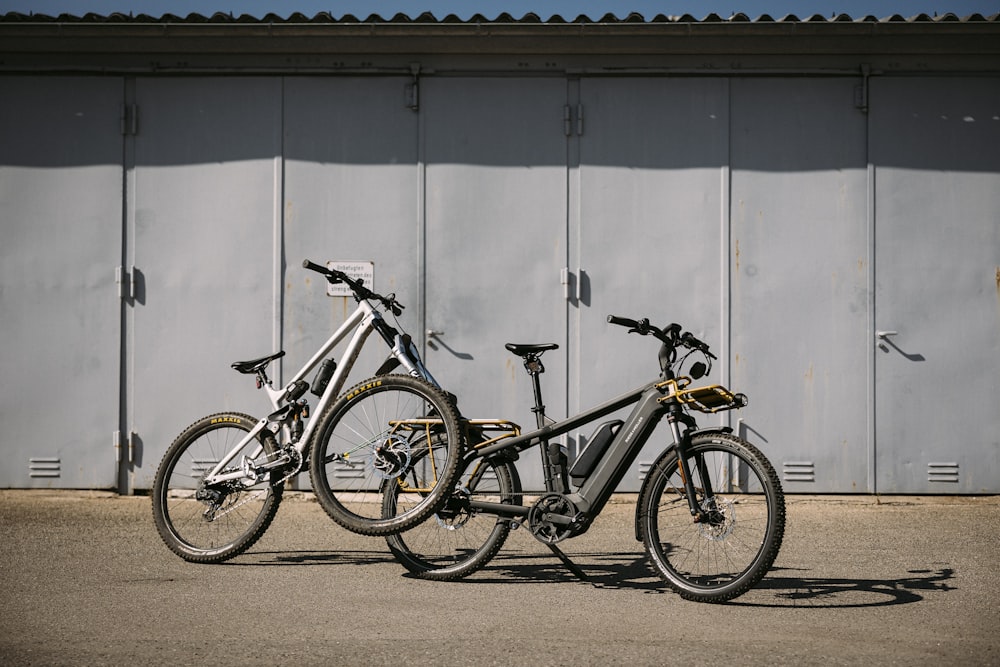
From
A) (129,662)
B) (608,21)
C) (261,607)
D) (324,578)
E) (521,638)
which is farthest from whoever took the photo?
(608,21)

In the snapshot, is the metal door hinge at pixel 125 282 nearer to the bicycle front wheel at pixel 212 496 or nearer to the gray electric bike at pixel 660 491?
the bicycle front wheel at pixel 212 496

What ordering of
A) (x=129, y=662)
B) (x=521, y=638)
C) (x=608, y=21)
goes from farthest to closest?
1. (x=608, y=21)
2. (x=521, y=638)
3. (x=129, y=662)

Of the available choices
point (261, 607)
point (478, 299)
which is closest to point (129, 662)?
point (261, 607)

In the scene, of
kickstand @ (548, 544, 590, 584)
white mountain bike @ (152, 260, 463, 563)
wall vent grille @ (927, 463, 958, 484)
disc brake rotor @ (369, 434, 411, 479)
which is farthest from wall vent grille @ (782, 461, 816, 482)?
disc brake rotor @ (369, 434, 411, 479)

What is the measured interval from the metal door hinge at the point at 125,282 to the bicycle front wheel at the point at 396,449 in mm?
2931

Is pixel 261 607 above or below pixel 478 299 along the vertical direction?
below

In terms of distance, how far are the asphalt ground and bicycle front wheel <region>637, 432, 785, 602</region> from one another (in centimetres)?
13

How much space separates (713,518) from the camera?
4.04 m

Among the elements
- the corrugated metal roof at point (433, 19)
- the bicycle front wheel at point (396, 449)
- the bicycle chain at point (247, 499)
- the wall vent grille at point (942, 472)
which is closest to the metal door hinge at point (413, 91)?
the corrugated metal roof at point (433, 19)

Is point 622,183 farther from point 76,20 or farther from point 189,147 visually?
point 76,20

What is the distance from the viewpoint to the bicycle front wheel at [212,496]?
15.8ft

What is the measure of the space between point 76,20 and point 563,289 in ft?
12.8

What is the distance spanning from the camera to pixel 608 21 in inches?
262

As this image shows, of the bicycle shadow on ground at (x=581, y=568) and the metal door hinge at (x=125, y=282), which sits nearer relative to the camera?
the bicycle shadow on ground at (x=581, y=568)
